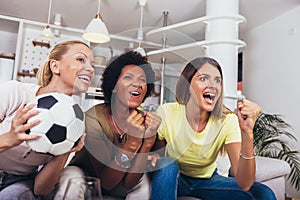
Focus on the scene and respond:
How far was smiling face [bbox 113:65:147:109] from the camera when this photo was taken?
76 cm

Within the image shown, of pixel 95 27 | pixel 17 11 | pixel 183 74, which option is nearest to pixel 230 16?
→ pixel 95 27

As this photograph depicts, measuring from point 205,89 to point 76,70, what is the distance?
0.43 meters

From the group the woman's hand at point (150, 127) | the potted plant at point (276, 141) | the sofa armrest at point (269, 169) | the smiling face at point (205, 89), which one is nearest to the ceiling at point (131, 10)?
the potted plant at point (276, 141)

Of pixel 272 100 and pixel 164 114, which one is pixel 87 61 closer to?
pixel 164 114

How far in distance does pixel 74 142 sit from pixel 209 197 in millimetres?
583

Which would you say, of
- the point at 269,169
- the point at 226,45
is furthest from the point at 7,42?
the point at 269,169

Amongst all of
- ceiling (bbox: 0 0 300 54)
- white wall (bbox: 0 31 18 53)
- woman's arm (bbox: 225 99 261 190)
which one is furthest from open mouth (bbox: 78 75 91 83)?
white wall (bbox: 0 31 18 53)

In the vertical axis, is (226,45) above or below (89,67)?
above

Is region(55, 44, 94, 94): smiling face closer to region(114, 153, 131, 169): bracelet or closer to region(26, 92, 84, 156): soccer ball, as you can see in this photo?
region(26, 92, 84, 156): soccer ball

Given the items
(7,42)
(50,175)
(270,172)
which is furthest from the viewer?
(7,42)

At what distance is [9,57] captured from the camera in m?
3.19

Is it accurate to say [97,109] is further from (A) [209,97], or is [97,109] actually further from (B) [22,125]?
(A) [209,97]

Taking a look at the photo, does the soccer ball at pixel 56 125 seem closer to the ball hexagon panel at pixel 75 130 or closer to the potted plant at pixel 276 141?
the ball hexagon panel at pixel 75 130

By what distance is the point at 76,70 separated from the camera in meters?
0.78
